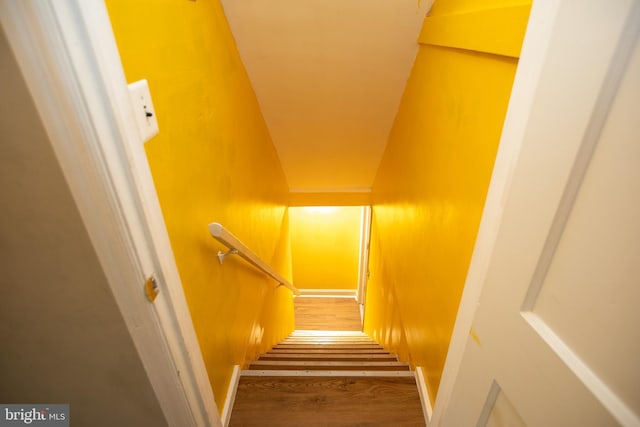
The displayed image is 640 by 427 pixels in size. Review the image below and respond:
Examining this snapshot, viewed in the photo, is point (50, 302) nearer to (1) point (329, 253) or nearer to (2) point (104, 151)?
(2) point (104, 151)

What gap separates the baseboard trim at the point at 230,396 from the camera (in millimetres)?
1340

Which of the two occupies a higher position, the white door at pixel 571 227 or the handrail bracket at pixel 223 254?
the handrail bracket at pixel 223 254

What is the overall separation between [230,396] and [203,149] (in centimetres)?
113

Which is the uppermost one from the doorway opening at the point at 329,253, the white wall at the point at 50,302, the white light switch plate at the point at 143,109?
the doorway opening at the point at 329,253

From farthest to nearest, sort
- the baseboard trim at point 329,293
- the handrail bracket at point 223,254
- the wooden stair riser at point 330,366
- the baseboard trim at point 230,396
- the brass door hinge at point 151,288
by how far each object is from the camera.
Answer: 1. the baseboard trim at point 329,293
2. the wooden stair riser at point 330,366
3. the baseboard trim at point 230,396
4. the handrail bracket at point 223,254
5. the brass door hinge at point 151,288

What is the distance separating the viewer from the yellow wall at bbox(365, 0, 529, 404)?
2.78 ft

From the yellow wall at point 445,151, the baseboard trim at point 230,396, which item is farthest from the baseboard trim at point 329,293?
the baseboard trim at point 230,396

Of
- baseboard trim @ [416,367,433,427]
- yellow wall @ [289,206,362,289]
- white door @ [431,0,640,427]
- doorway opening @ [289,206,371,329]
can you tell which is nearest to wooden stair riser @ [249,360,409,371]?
baseboard trim @ [416,367,433,427]

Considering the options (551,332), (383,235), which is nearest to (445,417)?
(551,332)

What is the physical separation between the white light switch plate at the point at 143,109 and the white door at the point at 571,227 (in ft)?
2.64

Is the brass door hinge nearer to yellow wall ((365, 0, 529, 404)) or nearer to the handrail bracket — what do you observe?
the handrail bracket

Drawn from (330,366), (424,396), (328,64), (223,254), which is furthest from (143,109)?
(330,366)

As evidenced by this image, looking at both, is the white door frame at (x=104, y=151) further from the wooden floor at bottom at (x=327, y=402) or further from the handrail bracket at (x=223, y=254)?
the wooden floor at bottom at (x=327, y=402)

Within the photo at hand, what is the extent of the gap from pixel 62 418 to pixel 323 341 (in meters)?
3.13
